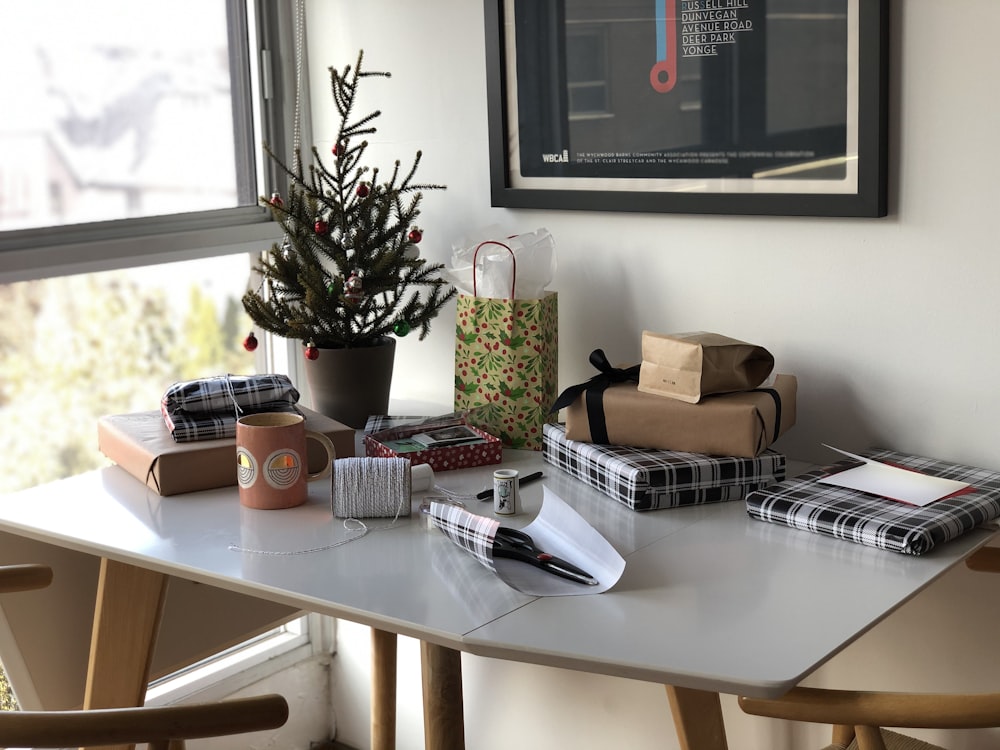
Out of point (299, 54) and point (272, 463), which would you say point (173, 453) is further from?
point (299, 54)

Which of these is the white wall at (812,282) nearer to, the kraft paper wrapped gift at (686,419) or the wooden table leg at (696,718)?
the kraft paper wrapped gift at (686,419)

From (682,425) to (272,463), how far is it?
0.58 m

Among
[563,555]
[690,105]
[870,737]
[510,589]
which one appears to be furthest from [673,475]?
[690,105]

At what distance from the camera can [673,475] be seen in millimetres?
1604

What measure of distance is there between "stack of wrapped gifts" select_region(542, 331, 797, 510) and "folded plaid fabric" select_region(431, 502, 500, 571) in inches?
10.8

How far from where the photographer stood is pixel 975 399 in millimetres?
1680

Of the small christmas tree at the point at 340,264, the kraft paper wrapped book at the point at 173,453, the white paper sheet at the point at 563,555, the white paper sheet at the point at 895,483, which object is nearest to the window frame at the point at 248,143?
the small christmas tree at the point at 340,264

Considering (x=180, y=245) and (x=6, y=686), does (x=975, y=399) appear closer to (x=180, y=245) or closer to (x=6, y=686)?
(x=180, y=245)

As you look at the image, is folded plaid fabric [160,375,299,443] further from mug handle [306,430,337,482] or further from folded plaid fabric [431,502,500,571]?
folded plaid fabric [431,502,500,571]

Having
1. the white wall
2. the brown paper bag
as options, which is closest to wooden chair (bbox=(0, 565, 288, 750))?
the brown paper bag

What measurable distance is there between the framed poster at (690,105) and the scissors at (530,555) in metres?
0.70

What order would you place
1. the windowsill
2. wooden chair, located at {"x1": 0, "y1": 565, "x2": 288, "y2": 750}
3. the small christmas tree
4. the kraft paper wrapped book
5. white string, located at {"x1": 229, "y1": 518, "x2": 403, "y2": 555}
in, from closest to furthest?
wooden chair, located at {"x1": 0, "y1": 565, "x2": 288, "y2": 750}
white string, located at {"x1": 229, "y1": 518, "x2": 403, "y2": 555}
the kraft paper wrapped book
the small christmas tree
the windowsill

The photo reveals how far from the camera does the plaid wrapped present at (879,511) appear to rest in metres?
1.43

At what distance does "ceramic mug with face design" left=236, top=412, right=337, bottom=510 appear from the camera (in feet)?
5.24
